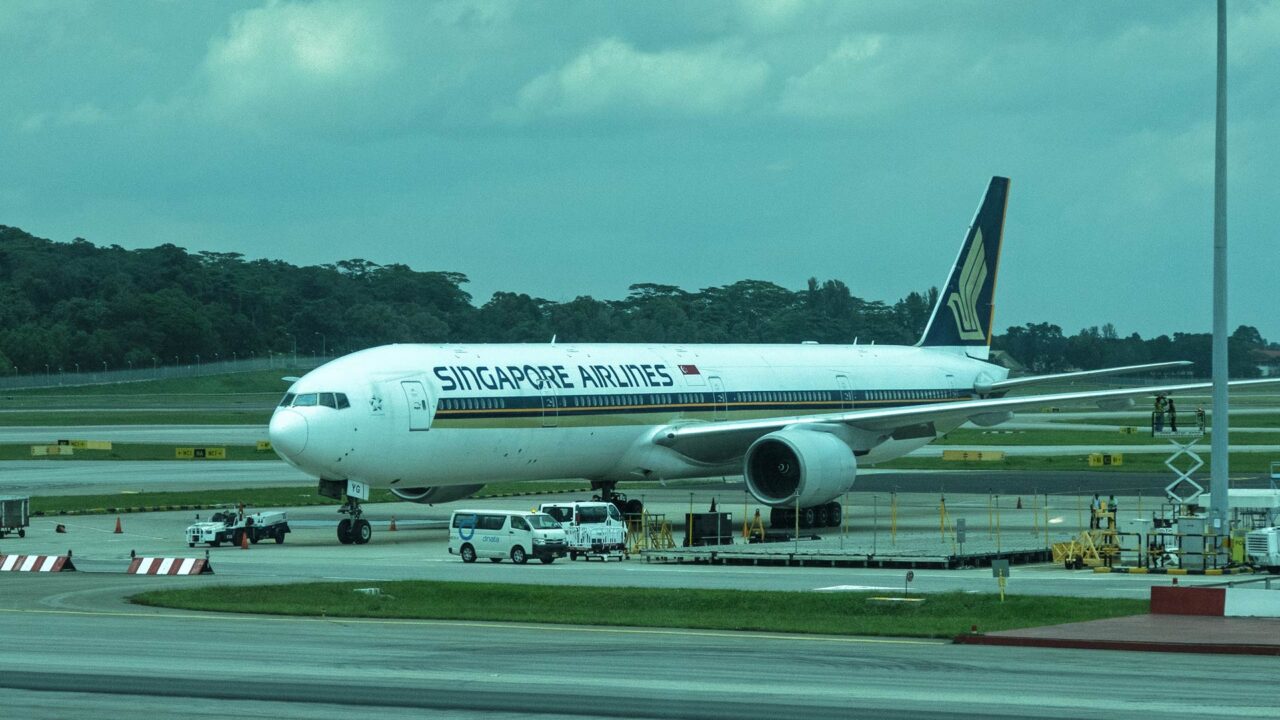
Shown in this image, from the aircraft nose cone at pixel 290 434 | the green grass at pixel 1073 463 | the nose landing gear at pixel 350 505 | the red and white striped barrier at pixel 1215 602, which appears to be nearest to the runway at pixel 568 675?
the red and white striped barrier at pixel 1215 602

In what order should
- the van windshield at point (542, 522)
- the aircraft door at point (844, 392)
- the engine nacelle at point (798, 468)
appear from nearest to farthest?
the van windshield at point (542, 522), the engine nacelle at point (798, 468), the aircraft door at point (844, 392)

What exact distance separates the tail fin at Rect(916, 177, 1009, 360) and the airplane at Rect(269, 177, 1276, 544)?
3.81 m

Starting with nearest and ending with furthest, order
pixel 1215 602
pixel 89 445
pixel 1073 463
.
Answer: pixel 1215 602 → pixel 1073 463 → pixel 89 445

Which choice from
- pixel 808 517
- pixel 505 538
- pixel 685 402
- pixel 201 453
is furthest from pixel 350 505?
pixel 201 453

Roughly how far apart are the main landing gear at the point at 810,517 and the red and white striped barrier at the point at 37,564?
795 inches

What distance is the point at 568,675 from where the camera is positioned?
22812mm

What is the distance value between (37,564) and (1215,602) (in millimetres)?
24705

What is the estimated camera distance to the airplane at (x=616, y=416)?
4538 centimetres

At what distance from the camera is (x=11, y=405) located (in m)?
157

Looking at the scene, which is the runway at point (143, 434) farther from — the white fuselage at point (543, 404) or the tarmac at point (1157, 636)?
the tarmac at point (1157, 636)

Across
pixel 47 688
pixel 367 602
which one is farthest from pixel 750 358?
pixel 47 688

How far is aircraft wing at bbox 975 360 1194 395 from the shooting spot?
55.2 meters

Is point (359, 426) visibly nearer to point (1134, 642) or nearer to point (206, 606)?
point (206, 606)

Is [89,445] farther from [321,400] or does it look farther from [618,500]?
[321,400]
